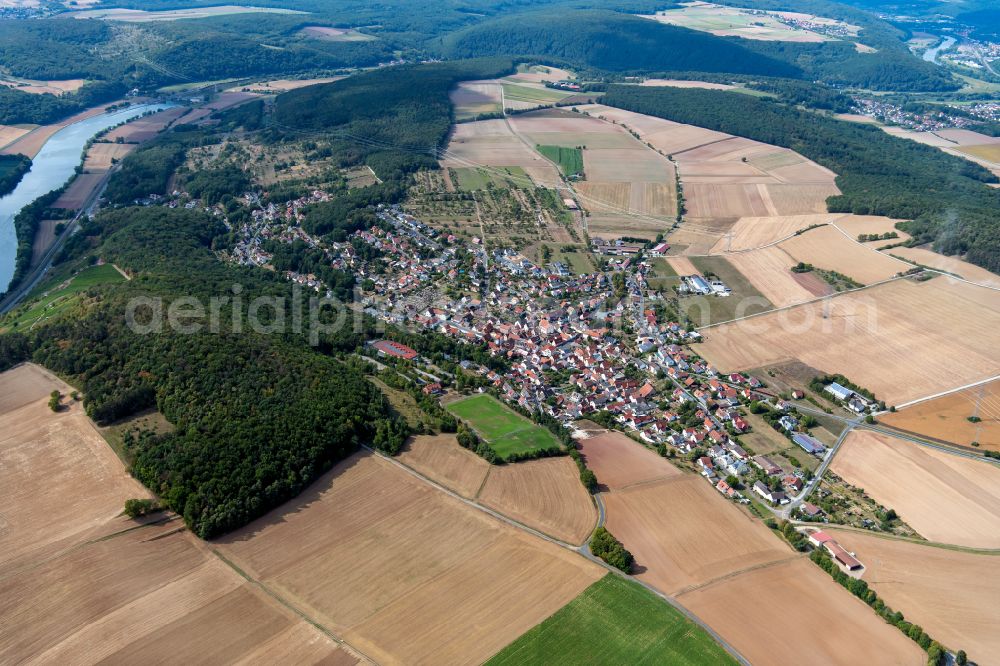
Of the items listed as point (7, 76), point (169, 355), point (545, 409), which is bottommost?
point (545, 409)

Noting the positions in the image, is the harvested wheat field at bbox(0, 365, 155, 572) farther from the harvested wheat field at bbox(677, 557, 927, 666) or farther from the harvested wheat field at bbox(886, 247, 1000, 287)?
the harvested wheat field at bbox(886, 247, 1000, 287)

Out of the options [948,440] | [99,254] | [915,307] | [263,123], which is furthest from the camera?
[263,123]

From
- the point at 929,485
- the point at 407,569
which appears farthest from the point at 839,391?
the point at 407,569

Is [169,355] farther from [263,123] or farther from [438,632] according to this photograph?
[263,123]

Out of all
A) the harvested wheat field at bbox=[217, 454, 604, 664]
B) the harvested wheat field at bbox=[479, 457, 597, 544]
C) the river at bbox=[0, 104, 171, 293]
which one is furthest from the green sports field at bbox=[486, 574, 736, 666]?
the river at bbox=[0, 104, 171, 293]

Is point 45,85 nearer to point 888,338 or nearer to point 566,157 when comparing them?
point 566,157

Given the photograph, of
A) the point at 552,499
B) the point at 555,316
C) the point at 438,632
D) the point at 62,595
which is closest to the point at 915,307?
the point at 555,316
